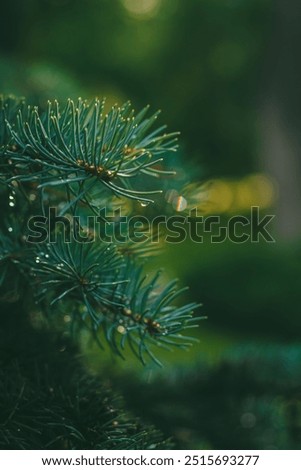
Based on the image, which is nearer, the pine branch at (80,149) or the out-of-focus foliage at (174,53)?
the pine branch at (80,149)

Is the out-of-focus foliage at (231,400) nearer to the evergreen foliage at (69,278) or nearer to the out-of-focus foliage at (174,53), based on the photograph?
the evergreen foliage at (69,278)

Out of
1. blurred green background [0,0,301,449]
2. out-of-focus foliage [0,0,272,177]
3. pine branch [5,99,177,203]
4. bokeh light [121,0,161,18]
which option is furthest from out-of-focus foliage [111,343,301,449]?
bokeh light [121,0,161,18]

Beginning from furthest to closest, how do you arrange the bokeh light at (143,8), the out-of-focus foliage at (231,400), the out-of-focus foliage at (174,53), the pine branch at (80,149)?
the bokeh light at (143,8) < the out-of-focus foliage at (174,53) < the out-of-focus foliage at (231,400) < the pine branch at (80,149)

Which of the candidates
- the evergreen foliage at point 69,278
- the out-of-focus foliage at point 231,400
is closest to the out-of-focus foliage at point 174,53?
the out-of-focus foliage at point 231,400

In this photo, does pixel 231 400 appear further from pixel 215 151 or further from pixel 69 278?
pixel 215 151

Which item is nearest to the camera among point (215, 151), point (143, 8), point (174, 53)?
point (143, 8)

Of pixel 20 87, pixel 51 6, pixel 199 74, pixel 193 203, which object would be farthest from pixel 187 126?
pixel 193 203

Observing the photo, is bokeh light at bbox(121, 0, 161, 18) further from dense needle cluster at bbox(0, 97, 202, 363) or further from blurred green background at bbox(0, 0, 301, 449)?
dense needle cluster at bbox(0, 97, 202, 363)

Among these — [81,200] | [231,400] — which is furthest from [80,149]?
[231,400]
